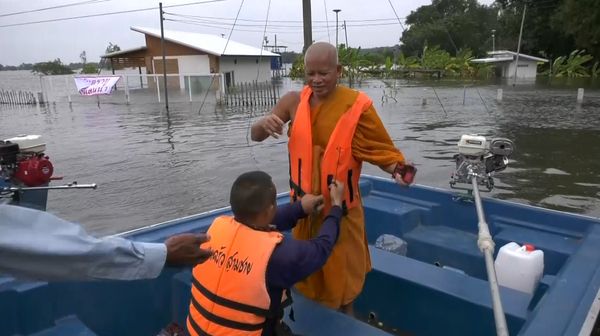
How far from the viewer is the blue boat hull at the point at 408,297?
2049 mm

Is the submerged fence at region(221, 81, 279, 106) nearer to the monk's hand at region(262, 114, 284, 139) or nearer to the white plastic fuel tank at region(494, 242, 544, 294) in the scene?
the white plastic fuel tank at region(494, 242, 544, 294)

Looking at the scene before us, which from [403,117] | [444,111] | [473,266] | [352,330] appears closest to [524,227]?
[473,266]

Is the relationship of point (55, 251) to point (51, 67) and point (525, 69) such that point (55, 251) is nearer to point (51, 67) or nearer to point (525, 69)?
point (525, 69)

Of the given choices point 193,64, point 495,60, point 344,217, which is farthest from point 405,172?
point 495,60

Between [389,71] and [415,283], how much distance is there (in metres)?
36.7

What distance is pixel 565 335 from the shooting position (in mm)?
1819

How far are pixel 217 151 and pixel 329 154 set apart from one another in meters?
8.36

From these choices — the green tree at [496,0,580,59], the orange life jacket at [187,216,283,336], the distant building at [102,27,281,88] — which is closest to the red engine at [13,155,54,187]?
the orange life jacket at [187,216,283,336]

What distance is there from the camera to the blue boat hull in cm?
205

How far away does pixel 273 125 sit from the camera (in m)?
2.20

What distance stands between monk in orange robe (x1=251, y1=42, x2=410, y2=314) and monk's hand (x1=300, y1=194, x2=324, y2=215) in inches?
3.6

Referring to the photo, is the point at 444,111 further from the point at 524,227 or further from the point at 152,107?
the point at 524,227

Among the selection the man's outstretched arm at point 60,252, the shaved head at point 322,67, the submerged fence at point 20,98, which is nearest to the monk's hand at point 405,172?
the shaved head at point 322,67

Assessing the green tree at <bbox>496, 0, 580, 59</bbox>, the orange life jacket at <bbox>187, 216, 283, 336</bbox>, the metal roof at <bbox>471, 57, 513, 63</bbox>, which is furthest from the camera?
the green tree at <bbox>496, 0, 580, 59</bbox>
